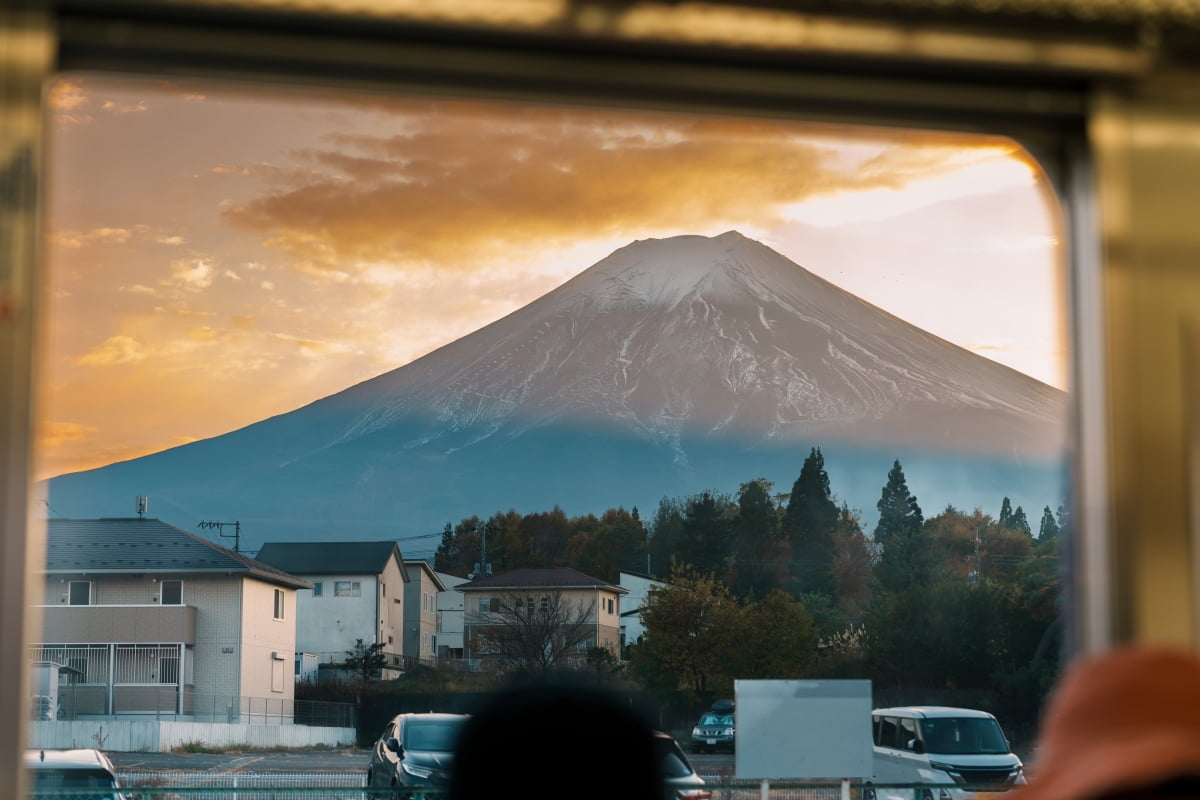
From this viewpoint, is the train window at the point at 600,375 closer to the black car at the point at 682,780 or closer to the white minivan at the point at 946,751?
the white minivan at the point at 946,751

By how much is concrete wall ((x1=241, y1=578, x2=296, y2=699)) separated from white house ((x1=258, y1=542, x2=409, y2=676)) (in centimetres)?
308

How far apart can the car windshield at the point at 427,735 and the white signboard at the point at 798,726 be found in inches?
93.4

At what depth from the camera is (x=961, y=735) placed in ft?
33.1

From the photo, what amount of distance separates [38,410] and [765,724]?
375 inches

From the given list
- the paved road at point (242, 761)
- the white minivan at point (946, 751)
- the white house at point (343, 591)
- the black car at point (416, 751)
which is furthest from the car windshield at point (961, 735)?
the white house at point (343, 591)

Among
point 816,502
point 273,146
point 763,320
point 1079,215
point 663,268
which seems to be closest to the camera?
point 1079,215

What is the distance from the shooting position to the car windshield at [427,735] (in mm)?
9078

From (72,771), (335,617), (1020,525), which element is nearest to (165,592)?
(335,617)

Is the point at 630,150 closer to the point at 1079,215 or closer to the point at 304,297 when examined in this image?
the point at 304,297

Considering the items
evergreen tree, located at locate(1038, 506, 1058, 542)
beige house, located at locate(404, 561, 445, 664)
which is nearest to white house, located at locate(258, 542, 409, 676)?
beige house, located at locate(404, 561, 445, 664)

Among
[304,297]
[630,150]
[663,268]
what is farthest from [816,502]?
[663,268]

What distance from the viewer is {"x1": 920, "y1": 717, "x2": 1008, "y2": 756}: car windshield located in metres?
10.0

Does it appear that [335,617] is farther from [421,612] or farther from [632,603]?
[632,603]

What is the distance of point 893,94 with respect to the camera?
1554 mm
